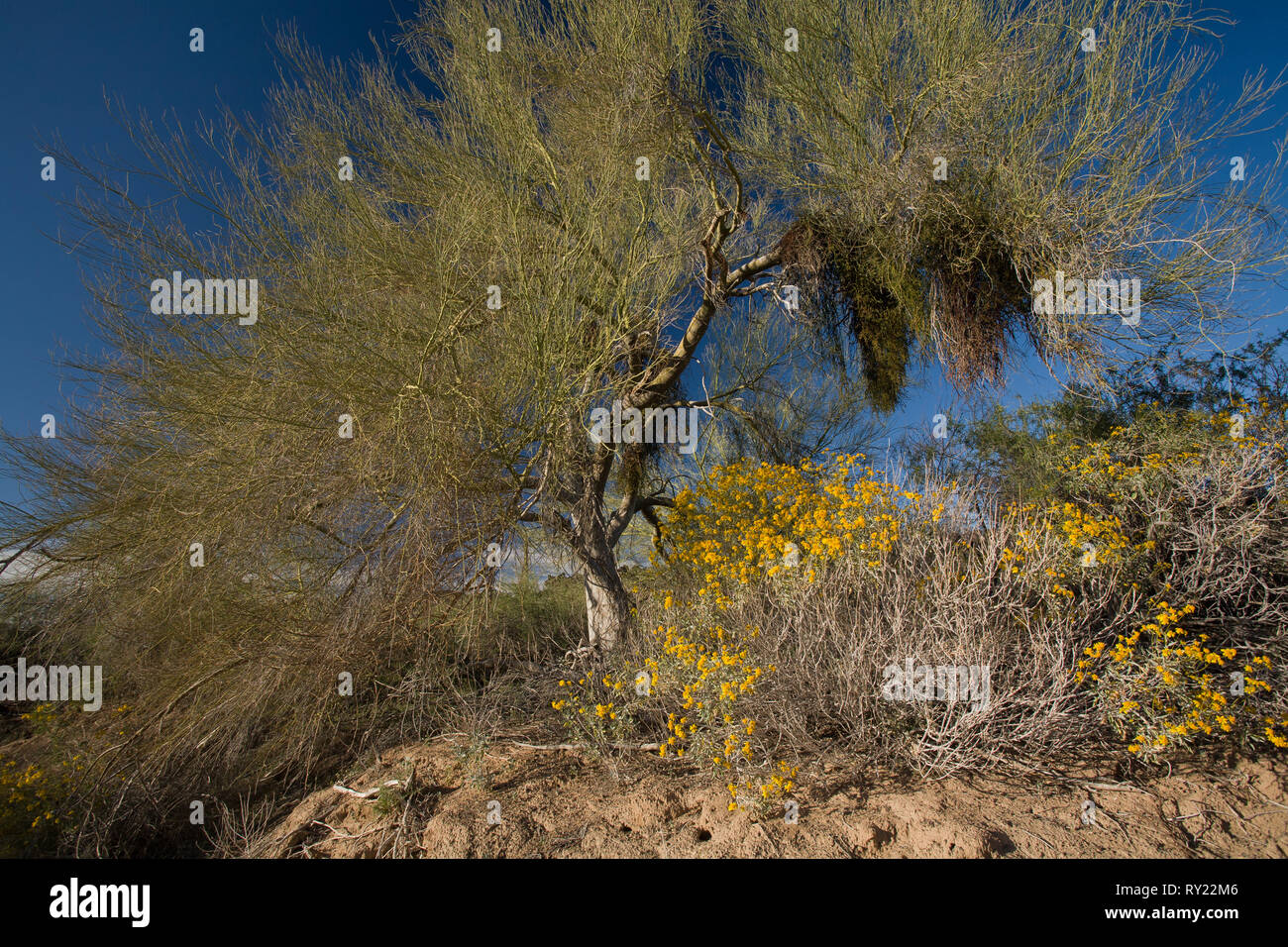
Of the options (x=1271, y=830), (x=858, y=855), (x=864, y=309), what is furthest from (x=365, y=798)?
(x=864, y=309)

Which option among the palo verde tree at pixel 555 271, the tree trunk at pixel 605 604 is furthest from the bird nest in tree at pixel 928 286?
the tree trunk at pixel 605 604

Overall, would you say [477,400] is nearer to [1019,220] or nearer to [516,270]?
[516,270]

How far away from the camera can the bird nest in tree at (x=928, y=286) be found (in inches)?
231

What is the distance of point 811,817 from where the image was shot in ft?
10.9

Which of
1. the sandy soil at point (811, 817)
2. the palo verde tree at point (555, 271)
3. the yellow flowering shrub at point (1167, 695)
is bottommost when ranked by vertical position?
the sandy soil at point (811, 817)

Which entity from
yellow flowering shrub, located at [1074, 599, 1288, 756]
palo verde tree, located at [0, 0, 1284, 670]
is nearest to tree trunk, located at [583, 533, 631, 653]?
palo verde tree, located at [0, 0, 1284, 670]

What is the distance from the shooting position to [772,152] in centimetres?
657

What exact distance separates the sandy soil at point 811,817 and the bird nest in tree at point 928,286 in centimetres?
363

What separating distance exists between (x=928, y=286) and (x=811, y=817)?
4.75m

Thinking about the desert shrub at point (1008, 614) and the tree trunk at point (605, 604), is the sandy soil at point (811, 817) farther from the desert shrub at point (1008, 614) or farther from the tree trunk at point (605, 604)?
the tree trunk at point (605, 604)

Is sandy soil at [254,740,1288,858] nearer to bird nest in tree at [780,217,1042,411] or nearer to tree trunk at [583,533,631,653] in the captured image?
tree trunk at [583,533,631,653]

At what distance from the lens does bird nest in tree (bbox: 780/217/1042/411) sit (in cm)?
587

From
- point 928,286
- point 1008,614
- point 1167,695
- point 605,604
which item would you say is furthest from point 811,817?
point 928,286

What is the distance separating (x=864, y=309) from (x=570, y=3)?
391cm
